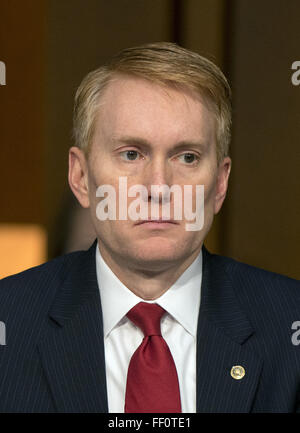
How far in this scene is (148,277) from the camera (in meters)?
1.40

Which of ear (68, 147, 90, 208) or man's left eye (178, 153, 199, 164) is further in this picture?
ear (68, 147, 90, 208)

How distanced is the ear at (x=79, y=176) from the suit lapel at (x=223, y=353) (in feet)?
1.08

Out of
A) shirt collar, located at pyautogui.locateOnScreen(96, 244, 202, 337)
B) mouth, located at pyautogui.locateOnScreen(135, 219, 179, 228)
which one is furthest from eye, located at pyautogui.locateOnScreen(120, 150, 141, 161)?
shirt collar, located at pyautogui.locateOnScreen(96, 244, 202, 337)

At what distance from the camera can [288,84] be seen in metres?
1.92

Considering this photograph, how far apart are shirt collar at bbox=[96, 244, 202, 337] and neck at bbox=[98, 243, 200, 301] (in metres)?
0.01

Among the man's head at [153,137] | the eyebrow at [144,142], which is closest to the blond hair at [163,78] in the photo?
the man's head at [153,137]

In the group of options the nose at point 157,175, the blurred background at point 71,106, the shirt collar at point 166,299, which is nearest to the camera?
the nose at point 157,175

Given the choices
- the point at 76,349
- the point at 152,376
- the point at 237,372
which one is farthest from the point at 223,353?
the point at 76,349

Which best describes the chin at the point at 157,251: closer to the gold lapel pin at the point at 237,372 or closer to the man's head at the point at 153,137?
the man's head at the point at 153,137

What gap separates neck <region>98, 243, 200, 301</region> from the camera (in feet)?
4.58

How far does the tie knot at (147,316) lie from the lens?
1.35 metres

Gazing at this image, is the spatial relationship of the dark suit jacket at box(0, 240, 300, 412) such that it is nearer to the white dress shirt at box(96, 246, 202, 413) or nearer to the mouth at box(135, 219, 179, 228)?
the white dress shirt at box(96, 246, 202, 413)
